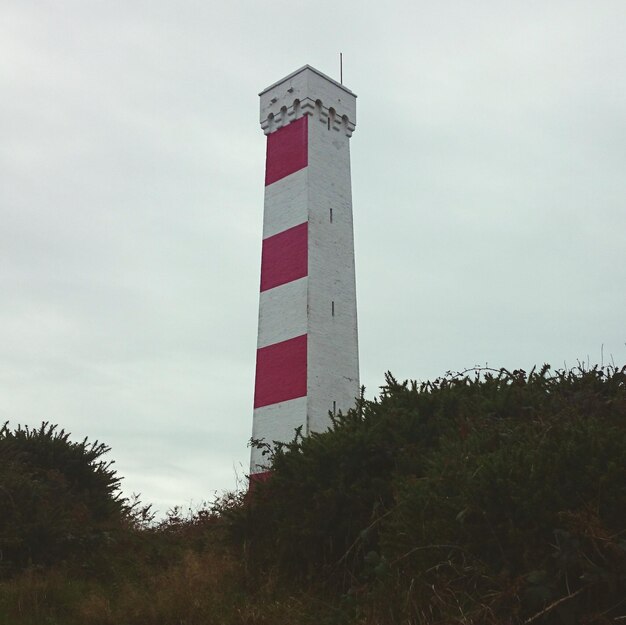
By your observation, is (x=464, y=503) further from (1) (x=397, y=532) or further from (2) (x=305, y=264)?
(2) (x=305, y=264)

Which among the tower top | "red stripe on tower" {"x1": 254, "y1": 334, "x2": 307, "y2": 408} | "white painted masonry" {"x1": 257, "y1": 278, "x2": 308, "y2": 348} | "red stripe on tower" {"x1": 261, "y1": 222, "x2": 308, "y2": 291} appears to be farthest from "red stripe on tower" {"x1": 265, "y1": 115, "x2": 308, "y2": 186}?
"red stripe on tower" {"x1": 254, "y1": 334, "x2": 307, "y2": 408}

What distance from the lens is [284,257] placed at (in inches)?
871

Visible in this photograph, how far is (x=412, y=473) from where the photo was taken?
9.19 m

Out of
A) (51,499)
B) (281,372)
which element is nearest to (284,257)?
(281,372)

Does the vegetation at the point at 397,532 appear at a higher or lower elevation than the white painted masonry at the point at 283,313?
lower

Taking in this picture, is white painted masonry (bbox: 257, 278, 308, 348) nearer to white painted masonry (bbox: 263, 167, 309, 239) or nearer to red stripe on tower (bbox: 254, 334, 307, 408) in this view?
red stripe on tower (bbox: 254, 334, 307, 408)

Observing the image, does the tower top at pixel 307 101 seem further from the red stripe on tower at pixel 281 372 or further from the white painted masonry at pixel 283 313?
the red stripe on tower at pixel 281 372

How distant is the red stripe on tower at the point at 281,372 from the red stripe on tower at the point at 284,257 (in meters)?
1.83

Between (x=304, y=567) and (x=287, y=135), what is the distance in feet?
53.1

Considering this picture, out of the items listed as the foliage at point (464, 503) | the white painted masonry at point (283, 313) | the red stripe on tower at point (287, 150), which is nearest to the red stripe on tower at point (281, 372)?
the white painted masonry at point (283, 313)

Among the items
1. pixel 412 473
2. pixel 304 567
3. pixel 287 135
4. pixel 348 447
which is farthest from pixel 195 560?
pixel 287 135

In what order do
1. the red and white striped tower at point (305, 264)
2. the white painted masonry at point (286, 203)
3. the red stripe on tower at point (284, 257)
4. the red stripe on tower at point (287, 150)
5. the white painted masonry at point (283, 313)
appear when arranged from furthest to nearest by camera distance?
1. the red stripe on tower at point (287, 150)
2. the white painted masonry at point (286, 203)
3. the red stripe on tower at point (284, 257)
4. the white painted masonry at point (283, 313)
5. the red and white striped tower at point (305, 264)

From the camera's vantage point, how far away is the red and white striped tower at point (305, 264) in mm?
20406

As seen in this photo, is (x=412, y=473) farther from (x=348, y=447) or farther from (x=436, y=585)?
(x=436, y=585)
